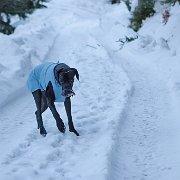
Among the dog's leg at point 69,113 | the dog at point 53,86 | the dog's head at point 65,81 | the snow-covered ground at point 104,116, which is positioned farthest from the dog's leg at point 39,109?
the dog's head at point 65,81

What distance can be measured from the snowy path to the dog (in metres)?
1.03

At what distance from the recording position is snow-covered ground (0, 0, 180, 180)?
5785 mm

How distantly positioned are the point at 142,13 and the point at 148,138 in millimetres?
13637

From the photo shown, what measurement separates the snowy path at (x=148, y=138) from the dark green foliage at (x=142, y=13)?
9.36 metres

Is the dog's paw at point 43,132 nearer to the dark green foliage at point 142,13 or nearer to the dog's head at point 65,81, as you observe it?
the dog's head at point 65,81

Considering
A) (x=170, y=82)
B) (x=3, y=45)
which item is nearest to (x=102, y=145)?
(x=170, y=82)

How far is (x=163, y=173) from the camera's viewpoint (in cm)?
570

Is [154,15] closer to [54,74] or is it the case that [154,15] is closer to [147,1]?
[147,1]

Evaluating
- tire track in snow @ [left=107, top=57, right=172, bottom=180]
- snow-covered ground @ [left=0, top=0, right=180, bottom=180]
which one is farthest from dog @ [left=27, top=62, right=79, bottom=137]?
tire track in snow @ [left=107, top=57, right=172, bottom=180]

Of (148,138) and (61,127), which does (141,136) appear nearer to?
(148,138)

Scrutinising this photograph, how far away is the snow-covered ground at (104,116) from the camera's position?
5.79 meters

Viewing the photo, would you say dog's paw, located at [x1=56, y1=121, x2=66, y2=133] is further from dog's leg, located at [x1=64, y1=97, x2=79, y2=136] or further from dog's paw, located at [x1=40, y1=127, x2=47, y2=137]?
dog's paw, located at [x1=40, y1=127, x2=47, y2=137]

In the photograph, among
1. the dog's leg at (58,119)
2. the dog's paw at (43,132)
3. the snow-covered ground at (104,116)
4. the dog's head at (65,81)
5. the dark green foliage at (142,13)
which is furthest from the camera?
the dark green foliage at (142,13)

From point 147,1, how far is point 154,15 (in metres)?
0.73
